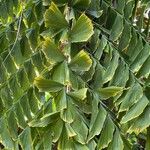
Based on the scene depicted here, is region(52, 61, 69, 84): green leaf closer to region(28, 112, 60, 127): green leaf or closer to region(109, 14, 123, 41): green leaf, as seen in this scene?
region(28, 112, 60, 127): green leaf

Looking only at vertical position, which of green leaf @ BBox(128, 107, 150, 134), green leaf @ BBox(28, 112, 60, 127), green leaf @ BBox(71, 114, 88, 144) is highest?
green leaf @ BBox(28, 112, 60, 127)

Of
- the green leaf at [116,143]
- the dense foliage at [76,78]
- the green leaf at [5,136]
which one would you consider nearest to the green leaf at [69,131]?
the dense foliage at [76,78]

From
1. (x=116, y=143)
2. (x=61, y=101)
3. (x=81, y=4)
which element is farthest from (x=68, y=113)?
(x=81, y=4)

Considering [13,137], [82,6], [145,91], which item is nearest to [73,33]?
[82,6]

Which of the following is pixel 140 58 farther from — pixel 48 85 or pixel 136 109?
pixel 48 85

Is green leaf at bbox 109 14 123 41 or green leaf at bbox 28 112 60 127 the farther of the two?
green leaf at bbox 109 14 123 41

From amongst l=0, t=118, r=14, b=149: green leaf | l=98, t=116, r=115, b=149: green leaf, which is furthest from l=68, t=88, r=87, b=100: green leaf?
l=0, t=118, r=14, b=149: green leaf
